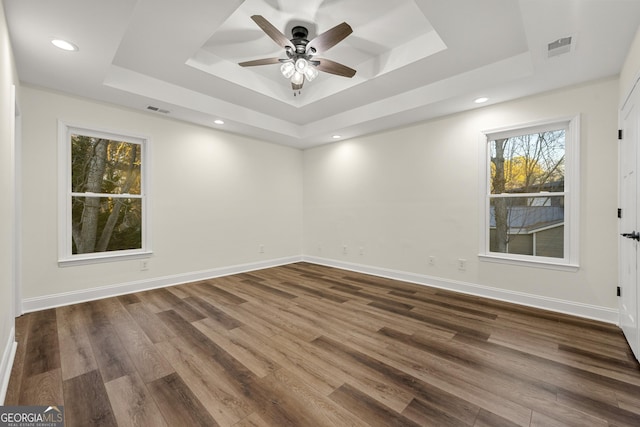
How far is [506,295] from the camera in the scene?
3.39 metres

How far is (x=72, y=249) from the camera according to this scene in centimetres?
338

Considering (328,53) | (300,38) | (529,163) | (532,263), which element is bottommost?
(532,263)

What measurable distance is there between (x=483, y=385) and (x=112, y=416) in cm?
221

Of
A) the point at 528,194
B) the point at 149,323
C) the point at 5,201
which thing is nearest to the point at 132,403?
the point at 149,323

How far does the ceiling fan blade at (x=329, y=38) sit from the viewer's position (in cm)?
227

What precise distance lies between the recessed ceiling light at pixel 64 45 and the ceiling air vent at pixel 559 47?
405cm

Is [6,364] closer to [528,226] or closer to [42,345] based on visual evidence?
[42,345]

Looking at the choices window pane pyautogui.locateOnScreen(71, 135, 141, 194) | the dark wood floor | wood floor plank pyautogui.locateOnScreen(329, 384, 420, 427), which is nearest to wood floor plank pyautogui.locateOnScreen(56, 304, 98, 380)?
the dark wood floor

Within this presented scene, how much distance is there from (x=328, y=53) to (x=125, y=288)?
13.1 feet

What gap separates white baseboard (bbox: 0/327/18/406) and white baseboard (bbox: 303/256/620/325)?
417 cm

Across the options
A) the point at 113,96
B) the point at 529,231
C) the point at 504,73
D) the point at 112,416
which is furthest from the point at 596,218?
the point at 113,96

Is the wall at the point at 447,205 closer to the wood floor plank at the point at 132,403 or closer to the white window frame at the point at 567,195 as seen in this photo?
the white window frame at the point at 567,195

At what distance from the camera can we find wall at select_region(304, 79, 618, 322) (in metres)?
2.84

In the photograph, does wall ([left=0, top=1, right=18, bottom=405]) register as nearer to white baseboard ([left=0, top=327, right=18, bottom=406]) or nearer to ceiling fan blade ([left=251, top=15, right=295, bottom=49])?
white baseboard ([left=0, top=327, right=18, bottom=406])
